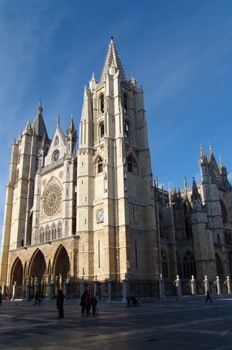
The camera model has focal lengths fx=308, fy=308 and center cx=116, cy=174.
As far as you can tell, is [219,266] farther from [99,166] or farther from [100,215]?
[99,166]

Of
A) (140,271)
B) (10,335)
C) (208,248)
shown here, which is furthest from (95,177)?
(10,335)

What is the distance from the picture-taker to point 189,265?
36.7m

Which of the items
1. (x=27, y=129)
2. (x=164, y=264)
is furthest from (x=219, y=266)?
(x=27, y=129)

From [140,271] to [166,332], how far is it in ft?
73.2

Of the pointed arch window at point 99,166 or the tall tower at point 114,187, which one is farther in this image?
the pointed arch window at point 99,166

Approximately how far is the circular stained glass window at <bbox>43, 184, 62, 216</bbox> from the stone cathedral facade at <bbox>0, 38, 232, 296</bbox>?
0.40 feet

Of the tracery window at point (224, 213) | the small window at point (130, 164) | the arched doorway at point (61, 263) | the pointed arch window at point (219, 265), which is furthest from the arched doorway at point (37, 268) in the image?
the tracery window at point (224, 213)

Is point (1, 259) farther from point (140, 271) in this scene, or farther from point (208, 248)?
point (208, 248)

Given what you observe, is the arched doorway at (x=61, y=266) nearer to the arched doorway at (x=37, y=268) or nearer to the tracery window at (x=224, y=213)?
the arched doorway at (x=37, y=268)

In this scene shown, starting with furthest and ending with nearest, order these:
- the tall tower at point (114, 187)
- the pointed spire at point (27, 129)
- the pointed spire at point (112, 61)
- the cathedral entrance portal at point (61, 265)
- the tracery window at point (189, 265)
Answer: the pointed spire at point (27, 129)
the pointed spire at point (112, 61)
the tracery window at point (189, 265)
the cathedral entrance portal at point (61, 265)
the tall tower at point (114, 187)

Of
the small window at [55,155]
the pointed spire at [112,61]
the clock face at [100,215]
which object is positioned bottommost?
the clock face at [100,215]

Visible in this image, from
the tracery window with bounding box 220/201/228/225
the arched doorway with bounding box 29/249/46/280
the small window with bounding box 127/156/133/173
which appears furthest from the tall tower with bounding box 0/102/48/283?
the tracery window with bounding box 220/201/228/225

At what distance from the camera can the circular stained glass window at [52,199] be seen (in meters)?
36.2

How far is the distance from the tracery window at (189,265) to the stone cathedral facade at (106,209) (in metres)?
0.12
